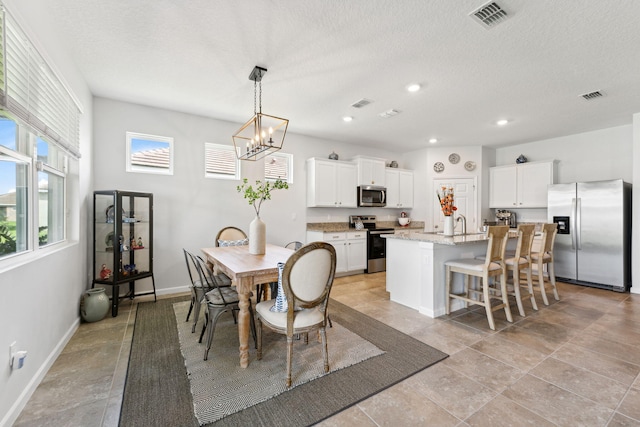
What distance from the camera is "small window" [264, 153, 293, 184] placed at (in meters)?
5.01

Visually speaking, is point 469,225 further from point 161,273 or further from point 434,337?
point 161,273

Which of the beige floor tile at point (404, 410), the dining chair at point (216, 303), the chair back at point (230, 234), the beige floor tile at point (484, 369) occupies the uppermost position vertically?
the chair back at point (230, 234)

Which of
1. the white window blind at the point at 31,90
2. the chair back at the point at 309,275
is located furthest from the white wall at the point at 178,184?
the chair back at the point at 309,275

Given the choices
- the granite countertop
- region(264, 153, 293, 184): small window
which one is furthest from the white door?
region(264, 153, 293, 184): small window

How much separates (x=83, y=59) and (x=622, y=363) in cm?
548

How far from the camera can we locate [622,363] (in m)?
2.23

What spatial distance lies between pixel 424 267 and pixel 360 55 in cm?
239

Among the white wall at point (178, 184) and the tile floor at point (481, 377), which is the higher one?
the white wall at point (178, 184)

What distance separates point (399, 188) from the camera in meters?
6.43

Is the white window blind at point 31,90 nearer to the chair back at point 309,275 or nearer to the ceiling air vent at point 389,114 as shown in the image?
the chair back at point 309,275

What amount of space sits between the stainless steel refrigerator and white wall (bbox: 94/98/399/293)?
491 centimetres

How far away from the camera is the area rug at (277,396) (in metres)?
1.65

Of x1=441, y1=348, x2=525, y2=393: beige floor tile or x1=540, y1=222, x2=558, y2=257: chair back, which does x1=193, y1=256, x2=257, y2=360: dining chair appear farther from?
x1=540, y1=222, x2=558, y2=257: chair back

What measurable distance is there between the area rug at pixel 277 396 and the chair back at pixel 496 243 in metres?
1.19
